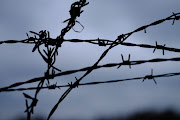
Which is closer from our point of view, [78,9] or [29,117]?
[29,117]

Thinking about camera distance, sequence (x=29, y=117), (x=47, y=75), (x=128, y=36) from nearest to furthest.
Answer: (x=29, y=117), (x=47, y=75), (x=128, y=36)

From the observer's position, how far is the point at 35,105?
1.82 metres

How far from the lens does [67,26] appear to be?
6.53 ft

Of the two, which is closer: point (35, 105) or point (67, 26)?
point (35, 105)

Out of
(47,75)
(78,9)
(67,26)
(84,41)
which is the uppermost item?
(78,9)

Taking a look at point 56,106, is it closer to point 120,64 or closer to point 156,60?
point 120,64

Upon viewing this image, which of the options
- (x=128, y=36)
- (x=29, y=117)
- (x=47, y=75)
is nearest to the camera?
(x=29, y=117)

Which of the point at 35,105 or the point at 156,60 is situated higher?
the point at 156,60

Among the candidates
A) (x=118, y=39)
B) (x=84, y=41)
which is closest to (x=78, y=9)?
(x=84, y=41)

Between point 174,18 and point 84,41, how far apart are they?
33.6 inches

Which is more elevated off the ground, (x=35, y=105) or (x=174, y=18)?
(x=174, y=18)

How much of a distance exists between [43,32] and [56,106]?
66cm

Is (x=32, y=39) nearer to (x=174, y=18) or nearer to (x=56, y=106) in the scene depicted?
(x=56, y=106)

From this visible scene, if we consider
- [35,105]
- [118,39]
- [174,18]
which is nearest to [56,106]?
[35,105]
